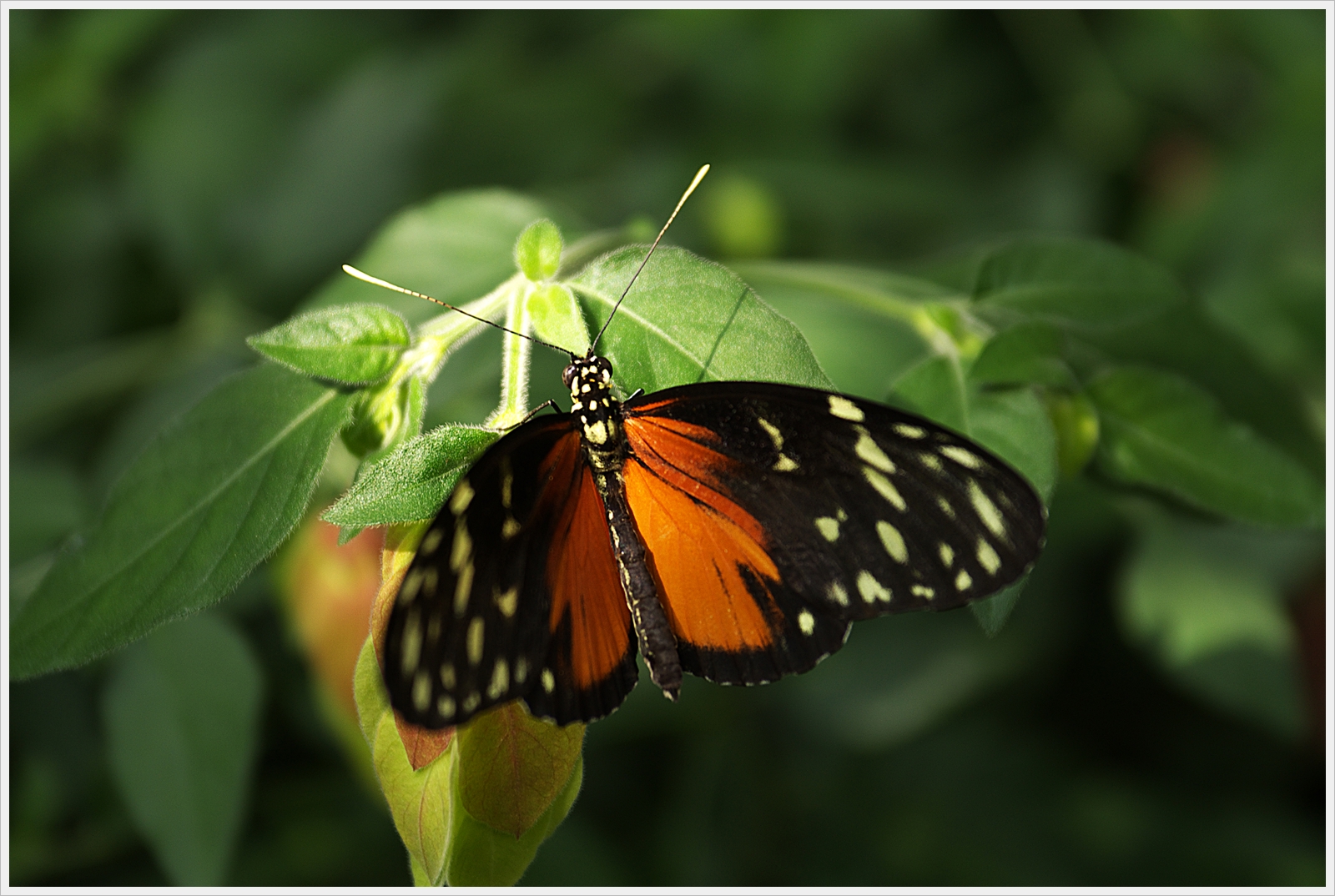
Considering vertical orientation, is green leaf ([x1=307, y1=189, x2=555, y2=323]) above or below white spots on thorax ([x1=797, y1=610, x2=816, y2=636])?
above

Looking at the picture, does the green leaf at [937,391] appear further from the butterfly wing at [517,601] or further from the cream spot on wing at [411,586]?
the cream spot on wing at [411,586]

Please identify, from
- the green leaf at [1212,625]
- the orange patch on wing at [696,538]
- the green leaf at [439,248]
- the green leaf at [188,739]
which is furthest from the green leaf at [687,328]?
the green leaf at [1212,625]

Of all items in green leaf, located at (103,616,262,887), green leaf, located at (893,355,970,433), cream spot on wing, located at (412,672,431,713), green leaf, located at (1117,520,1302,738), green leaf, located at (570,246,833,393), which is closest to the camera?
cream spot on wing, located at (412,672,431,713)

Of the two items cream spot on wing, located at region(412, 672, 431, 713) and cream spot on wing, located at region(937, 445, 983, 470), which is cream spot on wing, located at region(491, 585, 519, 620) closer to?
cream spot on wing, located at region(412, 672, 431, 713)

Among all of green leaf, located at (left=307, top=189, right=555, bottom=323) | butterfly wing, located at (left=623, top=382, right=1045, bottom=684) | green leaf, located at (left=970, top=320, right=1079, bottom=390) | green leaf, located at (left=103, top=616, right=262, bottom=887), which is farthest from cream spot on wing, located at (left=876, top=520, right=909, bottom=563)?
green leaf, located at (left=103, top=616, right=262, bottom=887)

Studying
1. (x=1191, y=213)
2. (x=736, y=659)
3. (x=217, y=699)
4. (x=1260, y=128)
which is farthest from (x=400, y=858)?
(x=1260, y=128)

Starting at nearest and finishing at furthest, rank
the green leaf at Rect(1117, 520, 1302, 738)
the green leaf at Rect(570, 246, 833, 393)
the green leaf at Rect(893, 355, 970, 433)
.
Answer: the green leaf at Rect(570, 246, 833, 393) < the green leaf at Rect(893, 355, 970, 433) < the green leaf at Rect(1117, 520, 1302, 738)
